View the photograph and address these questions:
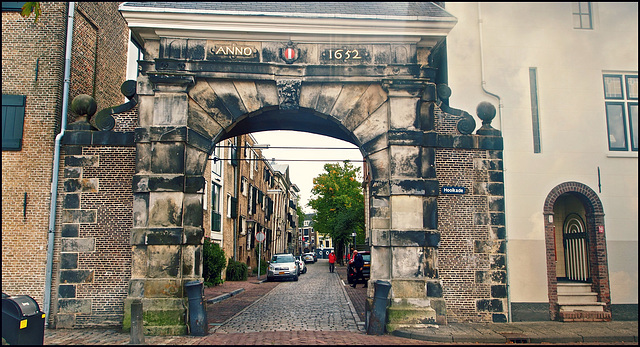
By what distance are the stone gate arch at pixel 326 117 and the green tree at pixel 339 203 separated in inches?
1459

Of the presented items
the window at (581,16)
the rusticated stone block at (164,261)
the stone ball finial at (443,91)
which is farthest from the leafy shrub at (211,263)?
the window at (581,16)

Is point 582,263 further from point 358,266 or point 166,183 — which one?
point 358,266

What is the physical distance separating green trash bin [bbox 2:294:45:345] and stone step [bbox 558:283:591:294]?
451 inches

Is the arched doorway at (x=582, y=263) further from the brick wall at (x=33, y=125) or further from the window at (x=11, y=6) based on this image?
the window at (x=11, y=6)

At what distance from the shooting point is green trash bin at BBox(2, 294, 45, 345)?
836cm

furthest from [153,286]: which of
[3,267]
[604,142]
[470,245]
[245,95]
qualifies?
[604,142]

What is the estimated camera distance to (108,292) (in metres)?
11.7

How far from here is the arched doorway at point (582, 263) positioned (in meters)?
12.3

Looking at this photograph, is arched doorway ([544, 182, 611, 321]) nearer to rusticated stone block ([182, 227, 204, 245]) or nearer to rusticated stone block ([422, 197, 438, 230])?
rusticated stone block ([422, 197, 438, 230])

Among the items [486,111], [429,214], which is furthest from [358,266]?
[486,111]

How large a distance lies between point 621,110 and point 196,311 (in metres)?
Result: 11.4

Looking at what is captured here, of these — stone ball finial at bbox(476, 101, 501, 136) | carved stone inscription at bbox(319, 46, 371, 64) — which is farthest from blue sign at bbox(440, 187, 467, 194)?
carved stone inscription at bbox(319, 46, 371, 64)

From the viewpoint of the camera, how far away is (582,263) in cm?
1328

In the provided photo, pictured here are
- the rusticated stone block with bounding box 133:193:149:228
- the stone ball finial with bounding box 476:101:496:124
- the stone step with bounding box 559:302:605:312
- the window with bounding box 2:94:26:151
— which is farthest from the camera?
the window with bounding box 2:94:26:151
